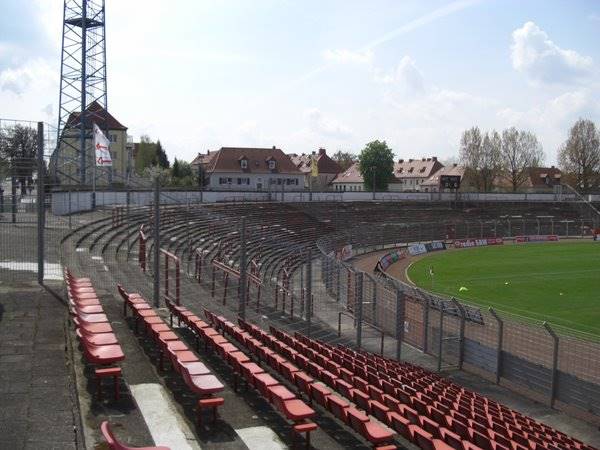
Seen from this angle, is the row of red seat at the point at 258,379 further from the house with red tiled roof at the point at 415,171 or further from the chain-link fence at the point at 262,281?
the house with red tiled roof at the point at 415,171

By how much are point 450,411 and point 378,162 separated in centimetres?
9236

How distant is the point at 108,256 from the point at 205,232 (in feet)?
38.8

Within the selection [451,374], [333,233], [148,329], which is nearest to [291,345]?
[148,329]

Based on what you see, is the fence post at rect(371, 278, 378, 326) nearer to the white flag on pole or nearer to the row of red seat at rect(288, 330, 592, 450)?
the row of red seat at rect(288, 330, 592, 450)

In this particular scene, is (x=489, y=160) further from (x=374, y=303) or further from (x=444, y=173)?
(x=374, y=303)

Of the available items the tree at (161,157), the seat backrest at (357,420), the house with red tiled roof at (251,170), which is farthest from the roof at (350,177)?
the seat backrest at (357,420)

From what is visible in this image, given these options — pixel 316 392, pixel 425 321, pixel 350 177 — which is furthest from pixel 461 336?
pixel 350 177

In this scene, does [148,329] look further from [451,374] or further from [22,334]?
[451,374]

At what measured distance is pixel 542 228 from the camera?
232 ft

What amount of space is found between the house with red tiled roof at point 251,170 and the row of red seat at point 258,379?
248 feet

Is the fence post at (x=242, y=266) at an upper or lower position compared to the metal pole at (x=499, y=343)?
upper

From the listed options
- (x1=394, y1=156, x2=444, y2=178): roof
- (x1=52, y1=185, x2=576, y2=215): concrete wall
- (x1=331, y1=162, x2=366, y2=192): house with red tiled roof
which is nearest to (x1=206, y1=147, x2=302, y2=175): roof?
(x1=52, y1=185, x2=576, y2=215): concrete wall

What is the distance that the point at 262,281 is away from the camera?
83.0 feet

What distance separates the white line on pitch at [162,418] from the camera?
790cm
